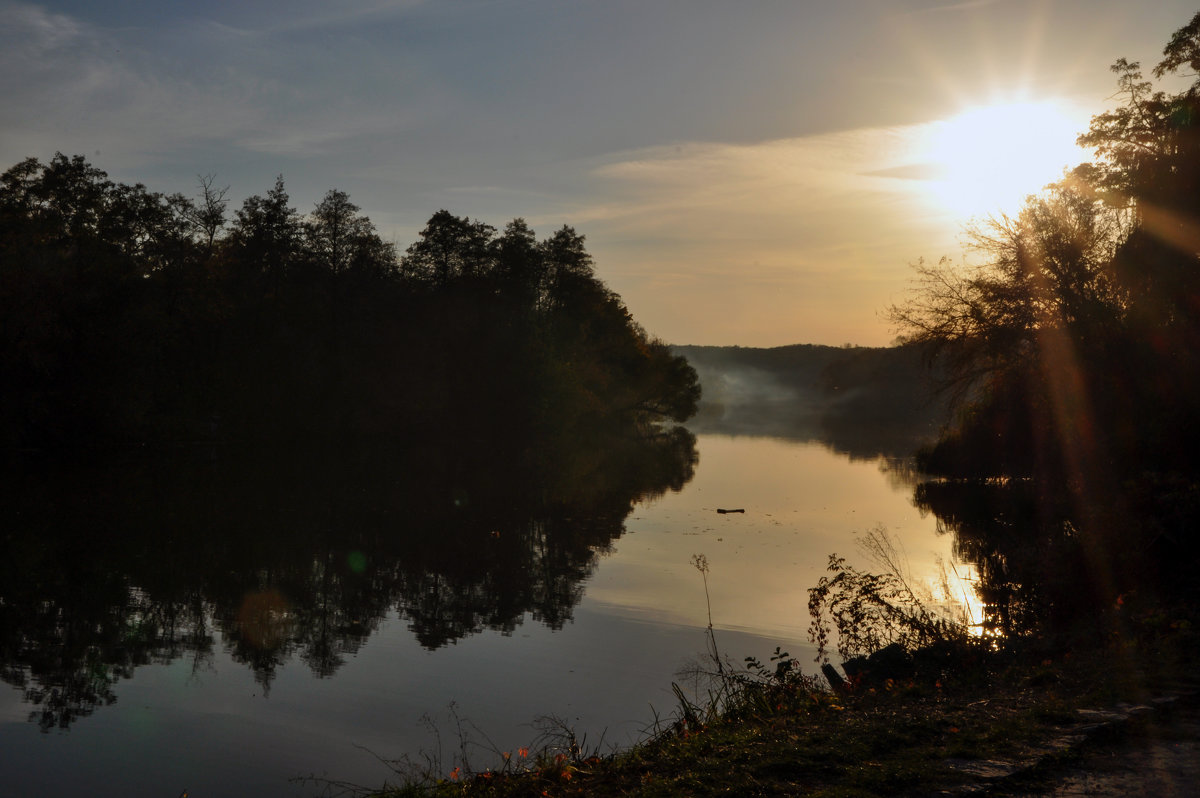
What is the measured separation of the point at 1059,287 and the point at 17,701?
27.6 metres

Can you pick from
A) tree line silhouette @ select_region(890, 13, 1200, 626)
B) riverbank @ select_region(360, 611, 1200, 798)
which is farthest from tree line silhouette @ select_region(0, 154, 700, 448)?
riverbank @ select_region(360, 611, 1200, 798)

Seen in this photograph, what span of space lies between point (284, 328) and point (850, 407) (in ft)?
352

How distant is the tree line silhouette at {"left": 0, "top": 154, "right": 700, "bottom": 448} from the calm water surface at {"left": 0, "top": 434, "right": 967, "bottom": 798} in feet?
98.5

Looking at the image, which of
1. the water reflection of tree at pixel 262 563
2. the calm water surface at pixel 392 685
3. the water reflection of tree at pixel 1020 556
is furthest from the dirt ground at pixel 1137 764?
the water reflection of tree at pixel 262 563

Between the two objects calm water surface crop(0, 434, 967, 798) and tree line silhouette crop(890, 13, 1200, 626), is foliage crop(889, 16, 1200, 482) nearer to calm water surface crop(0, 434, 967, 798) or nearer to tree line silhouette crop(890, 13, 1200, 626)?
tree line silhouette crop(890, 13, 1200, 626)

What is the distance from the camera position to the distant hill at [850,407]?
2475 inches

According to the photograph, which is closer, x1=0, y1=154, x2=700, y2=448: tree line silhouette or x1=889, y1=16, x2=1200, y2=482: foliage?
x1=889, y1=16, x2=1200, y2=482: foliage

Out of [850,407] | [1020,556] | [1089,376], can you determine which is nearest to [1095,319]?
[1089,376]

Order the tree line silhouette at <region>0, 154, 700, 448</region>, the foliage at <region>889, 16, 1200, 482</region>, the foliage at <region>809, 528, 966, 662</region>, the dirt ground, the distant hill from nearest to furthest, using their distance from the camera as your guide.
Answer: the dirt ground < the foliage at <region>809, 528, 966, 662</region> < the foliage at <region>889, 16, 1200, 482</region> < the tree line silhouette at <region>0, 154, 700, 448</region> < the distant hill

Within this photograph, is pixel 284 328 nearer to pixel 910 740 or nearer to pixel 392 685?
pixel 392 685

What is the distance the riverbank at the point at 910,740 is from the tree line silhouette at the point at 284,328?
130 ft

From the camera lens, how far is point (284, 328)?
57.6 meters

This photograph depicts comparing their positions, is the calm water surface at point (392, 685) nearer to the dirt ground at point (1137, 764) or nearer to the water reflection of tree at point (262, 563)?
the water reflection of tree at point (262, 563)

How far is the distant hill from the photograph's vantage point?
206 ft
